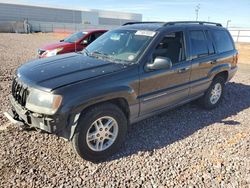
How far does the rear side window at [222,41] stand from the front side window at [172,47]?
134 centimetres

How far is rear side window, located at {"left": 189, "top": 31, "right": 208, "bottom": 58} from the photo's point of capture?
452 cm

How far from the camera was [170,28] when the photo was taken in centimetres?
417

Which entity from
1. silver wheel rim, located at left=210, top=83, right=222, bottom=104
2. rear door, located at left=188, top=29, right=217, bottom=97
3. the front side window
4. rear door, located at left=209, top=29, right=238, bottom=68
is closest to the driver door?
the front side window

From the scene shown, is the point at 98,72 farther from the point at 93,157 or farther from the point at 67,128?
the point at 93,157

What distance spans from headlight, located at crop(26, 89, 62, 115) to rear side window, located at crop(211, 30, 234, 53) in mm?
3982

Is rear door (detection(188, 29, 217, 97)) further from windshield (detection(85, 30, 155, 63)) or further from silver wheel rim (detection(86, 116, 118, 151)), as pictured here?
silver wheel rim (detection(86, 116, 118, 151))

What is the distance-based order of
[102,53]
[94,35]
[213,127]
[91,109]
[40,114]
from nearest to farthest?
[40,114] → [91,109] → [102,53] → [213,127] → [94,35]

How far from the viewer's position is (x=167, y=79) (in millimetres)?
3965

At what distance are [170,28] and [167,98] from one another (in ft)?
4.23

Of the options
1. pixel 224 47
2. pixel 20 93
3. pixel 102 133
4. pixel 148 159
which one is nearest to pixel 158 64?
pixel 102 133

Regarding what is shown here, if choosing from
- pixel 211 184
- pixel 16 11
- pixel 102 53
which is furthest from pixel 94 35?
pixel 16 11

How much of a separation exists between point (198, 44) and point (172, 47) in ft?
2.51

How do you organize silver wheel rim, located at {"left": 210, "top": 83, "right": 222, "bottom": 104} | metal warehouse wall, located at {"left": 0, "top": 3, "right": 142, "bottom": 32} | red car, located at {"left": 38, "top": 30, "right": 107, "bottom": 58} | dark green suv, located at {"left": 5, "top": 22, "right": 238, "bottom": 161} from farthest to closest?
metal warehouse wall, located at {"left": 0, "top": 3, "right": 142, "bottom": 32} < red car, located at {"left": 38, "top": 30, "right": 107, "bottom": 58} < silver wheel rim, located at {"left": 210, "top": 83, "right": 222, "bottom": 104} < dark green suv, located at {"left": 5, "top": 22, "right": 238, "bottom": 161}

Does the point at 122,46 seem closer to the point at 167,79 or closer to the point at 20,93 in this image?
the point at 167,79
